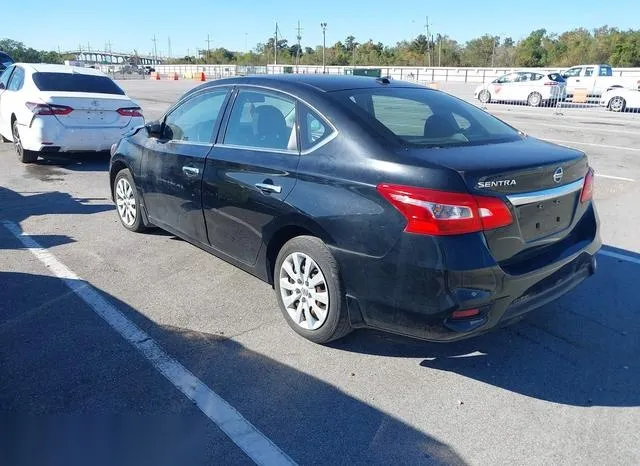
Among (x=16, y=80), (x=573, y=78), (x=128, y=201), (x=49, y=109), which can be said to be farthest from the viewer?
(x=573, y=78)

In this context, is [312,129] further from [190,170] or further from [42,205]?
[42,205]

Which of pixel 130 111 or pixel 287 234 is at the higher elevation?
pixel 130 111

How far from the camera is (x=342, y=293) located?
3.27m

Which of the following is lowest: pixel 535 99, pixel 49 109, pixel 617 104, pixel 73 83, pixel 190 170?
pixel 617 104

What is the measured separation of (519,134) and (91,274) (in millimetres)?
3729

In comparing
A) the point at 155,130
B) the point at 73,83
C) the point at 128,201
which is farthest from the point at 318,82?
the point at 73,83

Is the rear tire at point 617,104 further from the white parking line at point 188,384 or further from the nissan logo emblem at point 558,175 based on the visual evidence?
the white parking line at point 188,384

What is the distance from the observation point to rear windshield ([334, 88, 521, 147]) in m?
3.41

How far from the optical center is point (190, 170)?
443cm

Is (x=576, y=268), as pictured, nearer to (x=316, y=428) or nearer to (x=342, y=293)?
(x=342, y=293)

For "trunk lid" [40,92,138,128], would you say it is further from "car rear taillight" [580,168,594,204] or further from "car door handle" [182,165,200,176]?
"car rear taillight" [580,168,594,204]

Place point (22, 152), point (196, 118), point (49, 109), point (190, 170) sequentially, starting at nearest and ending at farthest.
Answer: point (190, 170) < point (196, 118) < point (49, 109) < point (22, 152)

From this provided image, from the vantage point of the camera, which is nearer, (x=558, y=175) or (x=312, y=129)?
(x=558, y=175)

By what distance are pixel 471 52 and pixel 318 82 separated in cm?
8754
